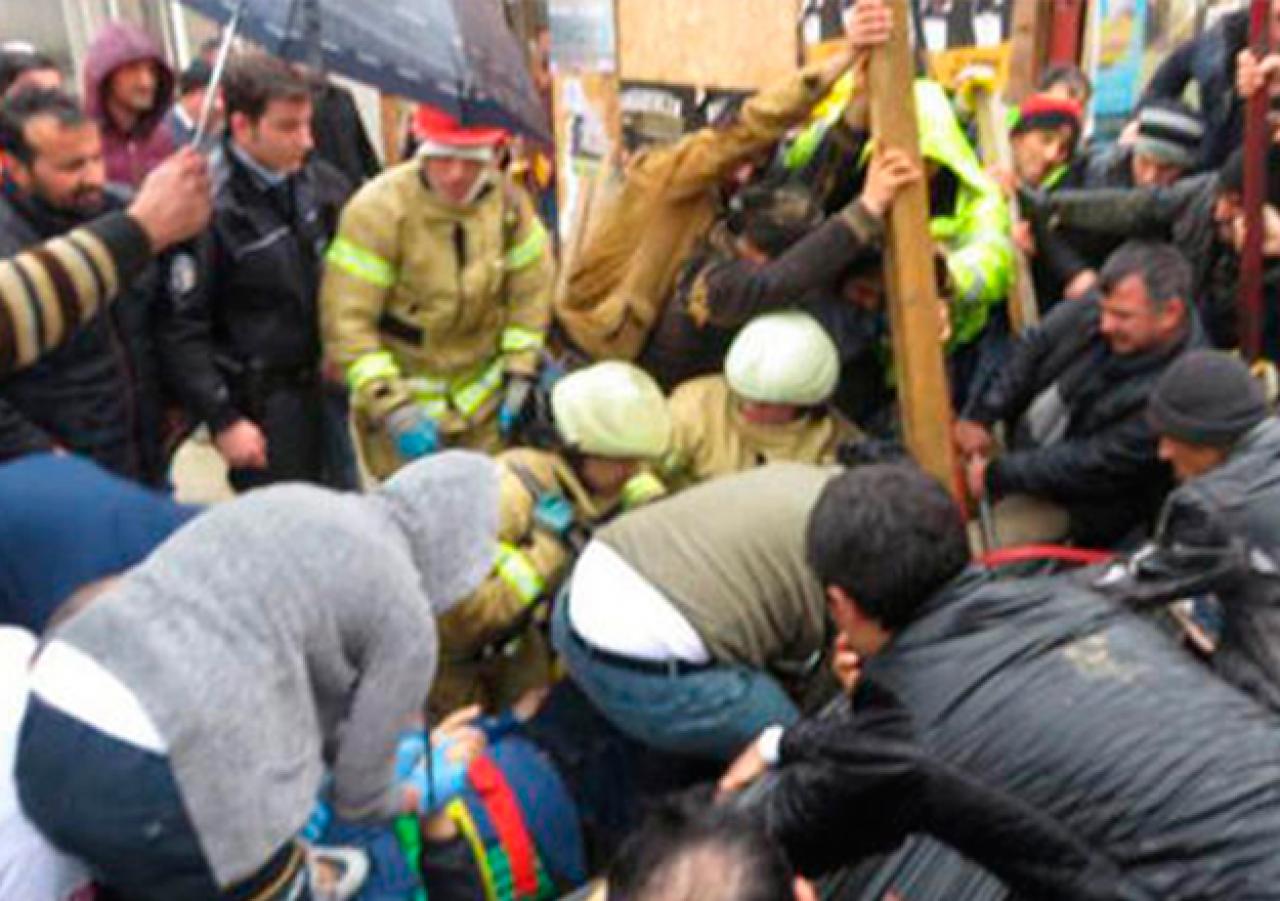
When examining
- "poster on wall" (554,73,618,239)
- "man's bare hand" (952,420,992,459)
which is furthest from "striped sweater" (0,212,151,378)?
"man's bare hand" (952,420,992,459)

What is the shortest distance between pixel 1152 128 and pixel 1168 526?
216 centimetres

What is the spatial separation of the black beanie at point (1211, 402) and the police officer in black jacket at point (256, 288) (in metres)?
Answer: 2.26

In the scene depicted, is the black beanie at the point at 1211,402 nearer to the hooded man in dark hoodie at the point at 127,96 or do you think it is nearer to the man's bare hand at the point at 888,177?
the man's bare hand at the point at 888,177

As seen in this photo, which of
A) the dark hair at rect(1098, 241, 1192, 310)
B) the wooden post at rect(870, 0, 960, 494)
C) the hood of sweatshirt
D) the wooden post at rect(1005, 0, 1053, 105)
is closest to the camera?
the hood of sweatshirt

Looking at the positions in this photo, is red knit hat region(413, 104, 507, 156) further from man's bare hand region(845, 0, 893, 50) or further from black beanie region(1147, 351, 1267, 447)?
black beanie region(1147, 351, 1267, 447)

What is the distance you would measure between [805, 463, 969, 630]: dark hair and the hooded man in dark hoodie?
3120mm

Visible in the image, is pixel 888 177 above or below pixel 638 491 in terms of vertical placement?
above

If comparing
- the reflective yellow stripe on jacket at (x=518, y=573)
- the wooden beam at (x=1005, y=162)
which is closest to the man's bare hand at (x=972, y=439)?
the wooden beam at (x=1005, y=162)

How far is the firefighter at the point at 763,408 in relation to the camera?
3043 millimetres

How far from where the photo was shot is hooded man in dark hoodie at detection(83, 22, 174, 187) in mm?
4047

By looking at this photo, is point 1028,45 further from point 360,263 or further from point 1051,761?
point 1051,761

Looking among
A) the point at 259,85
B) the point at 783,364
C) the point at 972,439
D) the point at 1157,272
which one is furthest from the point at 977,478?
the point at 259,85

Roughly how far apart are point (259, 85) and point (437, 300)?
2.35ft

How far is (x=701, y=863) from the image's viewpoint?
159 centimetres
